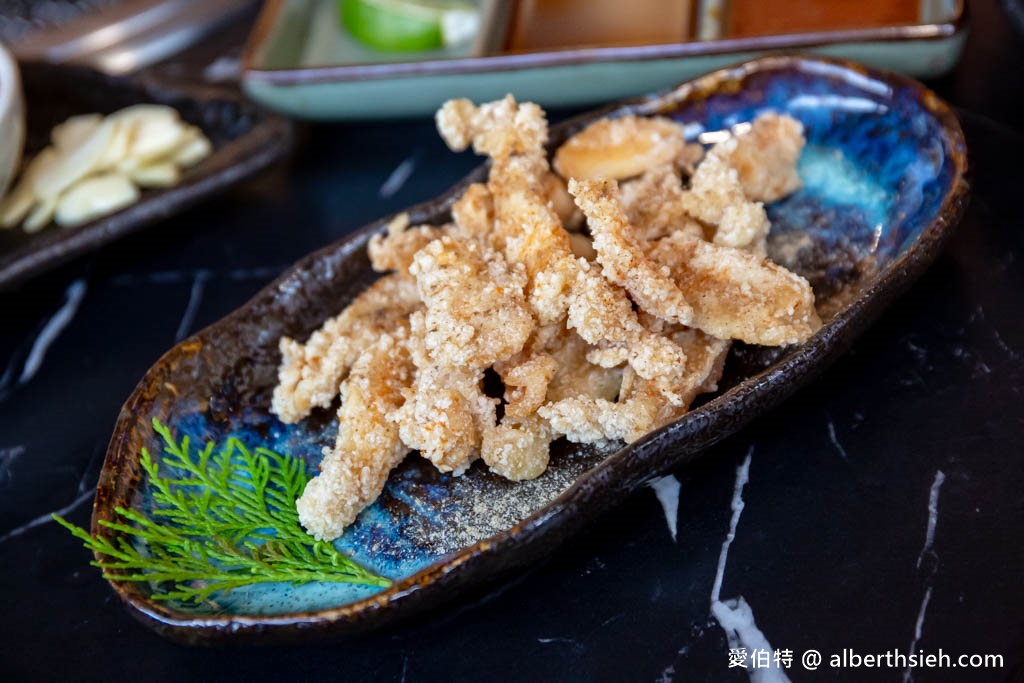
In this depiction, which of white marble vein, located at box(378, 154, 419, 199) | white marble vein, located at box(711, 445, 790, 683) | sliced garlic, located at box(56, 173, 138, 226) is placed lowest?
white marble vein, located at box(711, 445, 790, 683)

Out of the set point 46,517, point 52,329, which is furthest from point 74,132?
point 46,517

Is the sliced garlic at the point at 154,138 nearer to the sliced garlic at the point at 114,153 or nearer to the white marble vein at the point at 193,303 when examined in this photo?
the sliced garlic at the point at 114,153

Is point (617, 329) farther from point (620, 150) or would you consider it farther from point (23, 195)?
point (23, 195)

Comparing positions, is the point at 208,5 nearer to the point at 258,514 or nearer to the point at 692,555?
the point at 258,514

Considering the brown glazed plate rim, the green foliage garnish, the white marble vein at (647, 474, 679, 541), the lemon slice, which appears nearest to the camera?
the green foliage garnish

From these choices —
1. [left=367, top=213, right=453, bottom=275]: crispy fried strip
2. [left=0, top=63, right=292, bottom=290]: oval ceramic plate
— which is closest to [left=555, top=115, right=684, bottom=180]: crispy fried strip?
[left=367, top=213, right=453, bottom=275]: crispy fried strip

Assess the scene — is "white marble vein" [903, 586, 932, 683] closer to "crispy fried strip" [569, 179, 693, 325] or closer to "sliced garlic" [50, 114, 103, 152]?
"crispy fried strip" [569, 179, 693, 325]

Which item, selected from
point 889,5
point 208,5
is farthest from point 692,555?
point 208,5
